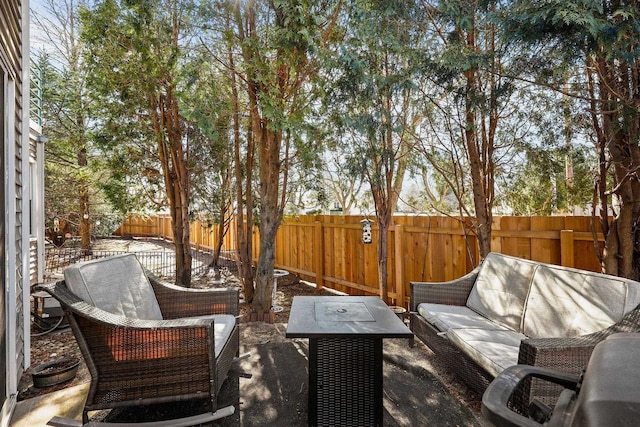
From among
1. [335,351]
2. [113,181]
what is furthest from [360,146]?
[113,181]

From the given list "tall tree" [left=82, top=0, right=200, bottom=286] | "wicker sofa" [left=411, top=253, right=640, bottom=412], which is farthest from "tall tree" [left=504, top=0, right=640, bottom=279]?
"tall tree" [left=82, top=0, right=200, bottom=286]

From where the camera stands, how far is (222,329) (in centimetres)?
273

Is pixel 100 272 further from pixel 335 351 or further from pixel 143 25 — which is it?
pixel 143 25

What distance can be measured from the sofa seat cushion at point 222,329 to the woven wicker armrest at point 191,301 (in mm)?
92

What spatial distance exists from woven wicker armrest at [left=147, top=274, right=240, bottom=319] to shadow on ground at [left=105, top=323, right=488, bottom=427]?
552 millimetres

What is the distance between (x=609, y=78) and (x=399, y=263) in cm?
311

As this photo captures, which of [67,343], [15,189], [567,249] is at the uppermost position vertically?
[15,189]

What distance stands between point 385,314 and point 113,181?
6.95 metres

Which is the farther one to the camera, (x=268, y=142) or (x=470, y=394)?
(x=268, y=142)

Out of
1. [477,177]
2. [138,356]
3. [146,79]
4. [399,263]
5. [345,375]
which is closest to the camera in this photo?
[138,356]

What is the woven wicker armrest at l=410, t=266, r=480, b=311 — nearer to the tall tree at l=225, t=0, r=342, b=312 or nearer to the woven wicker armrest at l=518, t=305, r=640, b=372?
the woven wicker armrest at l=518, t=305, r=640, b=372

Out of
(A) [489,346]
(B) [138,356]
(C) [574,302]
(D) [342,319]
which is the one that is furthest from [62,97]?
(C) [574,302]

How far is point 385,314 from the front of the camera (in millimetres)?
2574

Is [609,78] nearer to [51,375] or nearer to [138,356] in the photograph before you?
[138,356]
